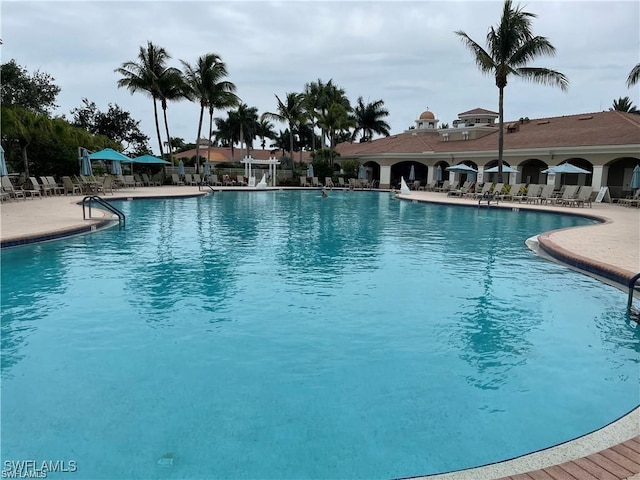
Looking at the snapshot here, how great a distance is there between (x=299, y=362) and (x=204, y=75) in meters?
37.9

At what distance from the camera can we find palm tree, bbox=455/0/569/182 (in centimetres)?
2438

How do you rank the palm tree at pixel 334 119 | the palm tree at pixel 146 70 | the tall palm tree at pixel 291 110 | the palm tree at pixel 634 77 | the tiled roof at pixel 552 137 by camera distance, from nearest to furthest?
the palm tree at pixel 634 77
the tiled roof at pixel 552 137
the palm tree at pixel 146 70
the palm tree at pixel 334 119
the tall palm tree at pixel 291 110

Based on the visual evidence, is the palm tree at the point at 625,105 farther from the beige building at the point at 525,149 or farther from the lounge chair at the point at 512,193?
the lounge chair at the point at 512,193

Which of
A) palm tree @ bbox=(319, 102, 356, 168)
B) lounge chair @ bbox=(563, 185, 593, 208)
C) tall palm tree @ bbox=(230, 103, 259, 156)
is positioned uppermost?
tall palm tree @ bbox=(230, 103, 259, 156)

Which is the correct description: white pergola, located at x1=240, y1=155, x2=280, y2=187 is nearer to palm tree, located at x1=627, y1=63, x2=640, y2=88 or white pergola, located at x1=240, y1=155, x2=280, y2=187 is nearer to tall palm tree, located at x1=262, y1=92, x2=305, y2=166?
tall palm tree, located at x1=262, y1=92, x2=305, y2=166

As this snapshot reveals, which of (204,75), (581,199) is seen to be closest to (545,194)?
(581,199)

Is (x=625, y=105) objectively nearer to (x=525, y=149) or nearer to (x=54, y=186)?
(x=525, y=149)

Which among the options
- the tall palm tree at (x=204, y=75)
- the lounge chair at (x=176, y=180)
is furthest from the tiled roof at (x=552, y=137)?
the lounge chair at (x=176, y=180)

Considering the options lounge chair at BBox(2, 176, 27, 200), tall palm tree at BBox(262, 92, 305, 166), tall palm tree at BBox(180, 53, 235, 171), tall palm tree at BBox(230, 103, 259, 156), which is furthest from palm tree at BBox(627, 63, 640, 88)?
tall palm tree at BBox(230, 103, 259, 156)

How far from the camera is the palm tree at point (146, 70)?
36.4 meters

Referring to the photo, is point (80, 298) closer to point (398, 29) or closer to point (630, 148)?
point (398, 29)

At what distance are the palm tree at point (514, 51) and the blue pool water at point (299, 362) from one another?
18.7 metres

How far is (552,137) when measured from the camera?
2927cm

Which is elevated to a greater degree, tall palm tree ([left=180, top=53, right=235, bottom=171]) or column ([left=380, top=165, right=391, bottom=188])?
tall palm tree ([left=180, top=53, right=235, bottom=171])
